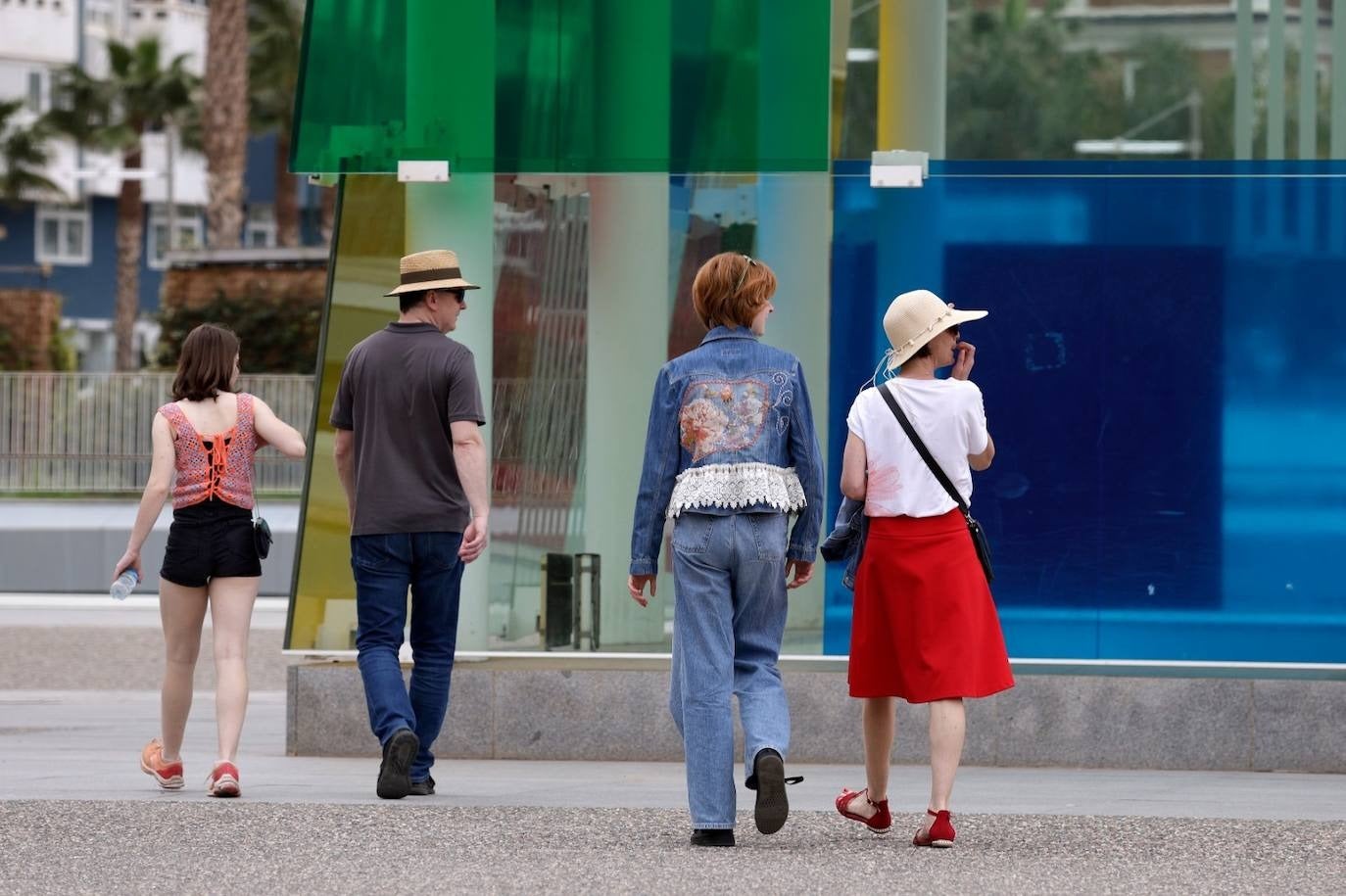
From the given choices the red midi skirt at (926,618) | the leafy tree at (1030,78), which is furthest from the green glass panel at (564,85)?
the red midi skirt at (926,618)

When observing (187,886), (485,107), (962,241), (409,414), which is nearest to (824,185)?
(962,241)

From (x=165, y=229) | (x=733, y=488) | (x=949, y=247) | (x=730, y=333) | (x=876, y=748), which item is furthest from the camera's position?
(x=165, y=229)

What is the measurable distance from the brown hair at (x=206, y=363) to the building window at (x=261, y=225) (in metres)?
59.3

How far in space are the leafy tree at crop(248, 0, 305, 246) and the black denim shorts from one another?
41867 millimetres

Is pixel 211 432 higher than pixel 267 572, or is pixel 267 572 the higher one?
pixel 211 432

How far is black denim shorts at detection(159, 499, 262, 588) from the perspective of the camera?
7.56 metres

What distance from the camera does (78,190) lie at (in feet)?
198

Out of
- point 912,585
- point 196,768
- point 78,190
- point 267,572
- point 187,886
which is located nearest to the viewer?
point 187,886

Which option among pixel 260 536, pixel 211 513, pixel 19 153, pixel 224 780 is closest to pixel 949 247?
pixel 260 536

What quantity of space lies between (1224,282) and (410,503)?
3.42m

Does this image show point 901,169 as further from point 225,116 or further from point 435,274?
point 225,116

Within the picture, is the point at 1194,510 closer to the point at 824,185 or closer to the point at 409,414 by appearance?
the point at 824,185

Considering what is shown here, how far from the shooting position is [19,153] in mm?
52281

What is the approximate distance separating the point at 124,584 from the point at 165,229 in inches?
2321
